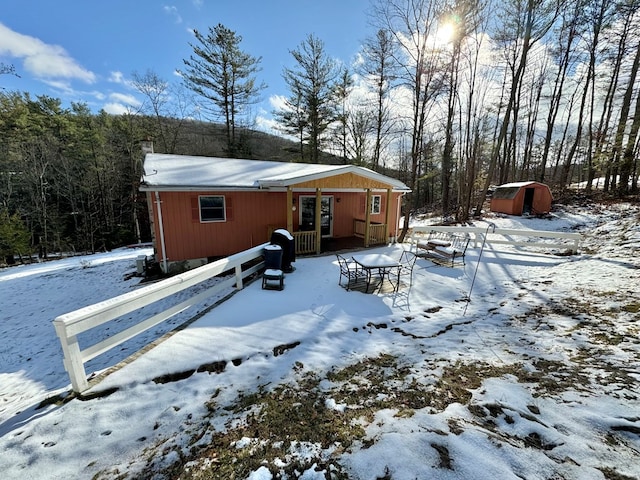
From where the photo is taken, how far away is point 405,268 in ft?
26.6

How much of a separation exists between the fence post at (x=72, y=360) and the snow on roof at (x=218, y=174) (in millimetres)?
6105

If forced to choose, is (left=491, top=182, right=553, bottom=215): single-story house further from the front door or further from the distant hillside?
the distant hillside

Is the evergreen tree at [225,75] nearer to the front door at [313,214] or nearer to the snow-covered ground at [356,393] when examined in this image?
the front door at [313,214]

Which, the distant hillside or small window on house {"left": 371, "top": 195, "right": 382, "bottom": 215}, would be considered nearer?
small window on house {"left": 371, "top": 195, "right": 382, "bottom": 215}

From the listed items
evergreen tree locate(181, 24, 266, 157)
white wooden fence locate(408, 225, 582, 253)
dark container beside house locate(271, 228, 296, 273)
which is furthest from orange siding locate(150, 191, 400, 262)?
evergreen tree locate(181, 24, 266, 157)

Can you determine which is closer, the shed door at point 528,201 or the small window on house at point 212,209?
the small window on house at point 212,209

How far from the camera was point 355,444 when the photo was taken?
2186mm

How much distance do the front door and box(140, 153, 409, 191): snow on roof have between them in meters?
1.27

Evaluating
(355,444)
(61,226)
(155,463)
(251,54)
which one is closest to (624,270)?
(355,444)

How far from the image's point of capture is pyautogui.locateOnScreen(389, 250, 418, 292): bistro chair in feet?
21.7

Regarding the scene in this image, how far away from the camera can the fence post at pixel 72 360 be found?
107 inches

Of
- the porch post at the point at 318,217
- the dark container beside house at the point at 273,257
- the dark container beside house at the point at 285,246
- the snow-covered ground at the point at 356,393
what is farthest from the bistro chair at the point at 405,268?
the dark container beside house at the point at 273,257

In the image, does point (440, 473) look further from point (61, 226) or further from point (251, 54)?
point (61, 226)

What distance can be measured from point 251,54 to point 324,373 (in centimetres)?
2389
